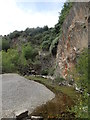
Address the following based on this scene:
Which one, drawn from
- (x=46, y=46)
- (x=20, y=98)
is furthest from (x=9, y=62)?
(x=20, y=98)

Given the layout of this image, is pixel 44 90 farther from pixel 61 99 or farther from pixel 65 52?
pixel 65 52

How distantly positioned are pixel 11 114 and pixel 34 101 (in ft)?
11.3

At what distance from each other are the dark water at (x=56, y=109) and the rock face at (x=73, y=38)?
4922 mm

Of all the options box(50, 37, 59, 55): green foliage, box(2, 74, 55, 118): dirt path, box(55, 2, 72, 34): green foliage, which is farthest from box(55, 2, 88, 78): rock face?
box(50, 37, 59, 55): green foliage

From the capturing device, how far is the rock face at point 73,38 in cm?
1984

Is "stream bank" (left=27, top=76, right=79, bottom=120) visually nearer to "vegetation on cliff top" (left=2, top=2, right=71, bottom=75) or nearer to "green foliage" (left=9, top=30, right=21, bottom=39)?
"vegetation on cliff top" (left=2, top=2, right=71, bottom=75)

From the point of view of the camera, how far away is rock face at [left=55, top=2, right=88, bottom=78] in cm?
1984

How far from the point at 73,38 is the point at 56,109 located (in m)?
10.1

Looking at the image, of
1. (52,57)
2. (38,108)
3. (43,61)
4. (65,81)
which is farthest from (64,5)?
(38,108)

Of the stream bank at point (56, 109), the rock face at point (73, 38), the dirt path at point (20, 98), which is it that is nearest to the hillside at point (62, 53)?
the rock face at point (73, 38)

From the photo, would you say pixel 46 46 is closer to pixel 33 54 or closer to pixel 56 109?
pixel 33 54

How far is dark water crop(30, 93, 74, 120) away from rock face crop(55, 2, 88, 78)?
4922 millimetres

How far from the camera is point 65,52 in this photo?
2464 cm

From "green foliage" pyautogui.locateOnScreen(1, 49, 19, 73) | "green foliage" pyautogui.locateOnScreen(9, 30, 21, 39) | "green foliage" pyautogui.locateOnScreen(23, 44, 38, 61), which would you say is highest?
"green foliage" pyautogui.locateOnScreen(9, 30, 21, 39)
